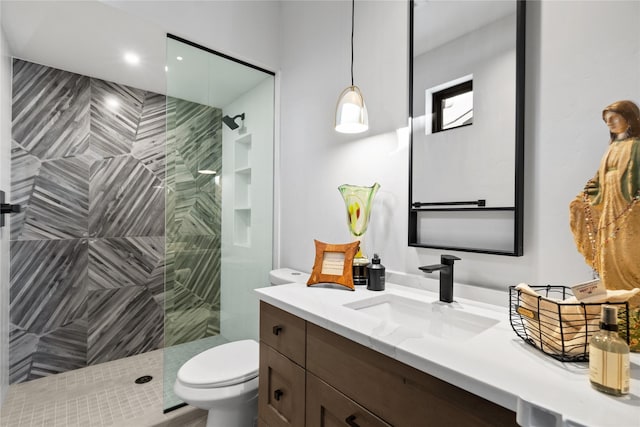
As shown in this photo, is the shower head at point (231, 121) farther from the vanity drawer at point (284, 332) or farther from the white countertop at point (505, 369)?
the white countertop at point (505, 369)

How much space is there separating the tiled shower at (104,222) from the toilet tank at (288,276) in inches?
14.9

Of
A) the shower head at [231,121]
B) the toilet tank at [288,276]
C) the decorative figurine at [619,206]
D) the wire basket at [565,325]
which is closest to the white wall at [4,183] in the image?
the shower head at [231,121]

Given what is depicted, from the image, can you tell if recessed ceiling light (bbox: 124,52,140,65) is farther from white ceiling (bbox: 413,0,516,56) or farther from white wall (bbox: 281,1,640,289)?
white ceiling (bbox: 413,0,516,56)

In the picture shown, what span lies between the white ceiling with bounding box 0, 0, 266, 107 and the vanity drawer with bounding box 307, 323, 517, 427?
5.31 ft

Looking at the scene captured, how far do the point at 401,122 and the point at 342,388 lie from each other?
1.13m

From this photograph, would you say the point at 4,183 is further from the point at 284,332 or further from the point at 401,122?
the point at 401,122

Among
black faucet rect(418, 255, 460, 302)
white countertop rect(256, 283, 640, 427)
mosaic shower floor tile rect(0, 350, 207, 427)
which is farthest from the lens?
mosaic shower floor tile rect(0, 350, 207, 427)

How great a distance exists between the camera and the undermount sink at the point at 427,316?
3.32 ft

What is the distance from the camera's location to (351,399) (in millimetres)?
888

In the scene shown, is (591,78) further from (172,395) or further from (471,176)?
(172,395)

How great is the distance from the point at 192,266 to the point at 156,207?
1.16m

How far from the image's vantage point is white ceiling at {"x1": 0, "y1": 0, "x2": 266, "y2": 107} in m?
1.61

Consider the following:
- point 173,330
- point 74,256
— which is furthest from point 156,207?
point 173,330

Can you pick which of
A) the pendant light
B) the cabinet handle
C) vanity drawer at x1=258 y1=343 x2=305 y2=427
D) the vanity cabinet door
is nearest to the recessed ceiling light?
the pendant light
